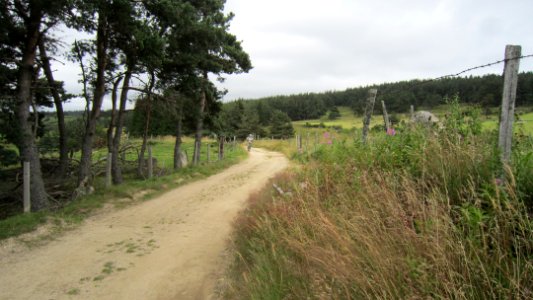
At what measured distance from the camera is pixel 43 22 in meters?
9.16

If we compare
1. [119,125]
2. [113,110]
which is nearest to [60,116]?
[113,110]

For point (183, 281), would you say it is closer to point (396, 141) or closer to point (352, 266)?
point (352, 266)

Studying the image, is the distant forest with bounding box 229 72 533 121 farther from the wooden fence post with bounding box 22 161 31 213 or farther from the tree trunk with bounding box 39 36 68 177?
the tree trunk with bounding box 39 36 68 177

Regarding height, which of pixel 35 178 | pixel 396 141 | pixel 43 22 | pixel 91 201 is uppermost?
pixel 43 22

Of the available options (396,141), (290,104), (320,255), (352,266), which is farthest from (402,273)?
(290,104)

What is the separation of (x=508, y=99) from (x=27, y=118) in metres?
10.6

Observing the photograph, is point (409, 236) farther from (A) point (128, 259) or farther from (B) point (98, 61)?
(B) point (98, 61)

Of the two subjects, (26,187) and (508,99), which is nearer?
(508,99)

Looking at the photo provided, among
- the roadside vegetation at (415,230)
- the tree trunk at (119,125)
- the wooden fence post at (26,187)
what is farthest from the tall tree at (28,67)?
the roadside vegetation at (415,230)

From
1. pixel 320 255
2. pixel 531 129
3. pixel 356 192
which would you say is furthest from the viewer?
pixel 356 192

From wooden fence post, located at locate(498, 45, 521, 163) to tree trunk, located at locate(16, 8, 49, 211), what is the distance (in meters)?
10.4

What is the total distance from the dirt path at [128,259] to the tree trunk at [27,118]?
2.13 meters

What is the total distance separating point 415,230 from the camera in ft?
9.27

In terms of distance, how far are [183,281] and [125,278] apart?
2.76ft
